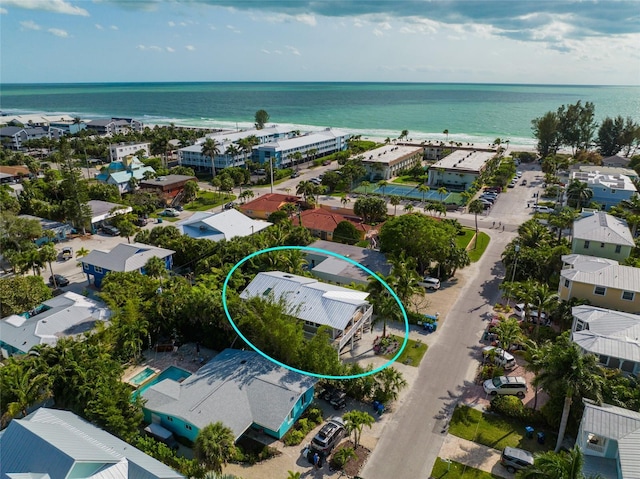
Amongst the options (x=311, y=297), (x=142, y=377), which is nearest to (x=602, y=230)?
(x=311, y=297)

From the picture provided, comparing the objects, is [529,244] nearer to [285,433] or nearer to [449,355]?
[449,355]

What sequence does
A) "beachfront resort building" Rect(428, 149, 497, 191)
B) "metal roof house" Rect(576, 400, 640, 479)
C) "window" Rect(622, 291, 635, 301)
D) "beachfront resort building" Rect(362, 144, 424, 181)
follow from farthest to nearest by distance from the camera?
"beachfront resort building" Rect(362, 144, 424, 181) → "beachfront resort building" Rect(428, 149, 497, 191) → "window" Rect(622, 291, 635, 301) → "metal roof house" Rect(576, 400, 640, 479)

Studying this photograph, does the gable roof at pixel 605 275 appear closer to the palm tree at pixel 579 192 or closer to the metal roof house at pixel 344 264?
the metal roof house at pixel 344 264

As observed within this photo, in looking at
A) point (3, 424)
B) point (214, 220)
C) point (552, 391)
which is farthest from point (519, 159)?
point (3, 424)

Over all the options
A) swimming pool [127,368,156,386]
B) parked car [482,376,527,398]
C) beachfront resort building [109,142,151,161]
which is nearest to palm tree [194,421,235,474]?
swimming pool [127,368,156,386]

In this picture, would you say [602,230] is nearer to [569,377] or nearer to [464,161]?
[569,377]

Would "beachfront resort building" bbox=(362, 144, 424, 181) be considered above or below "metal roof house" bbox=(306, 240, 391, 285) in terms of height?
above

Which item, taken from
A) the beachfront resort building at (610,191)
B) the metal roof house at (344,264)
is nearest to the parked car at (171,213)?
the metal roof house at (344,264)

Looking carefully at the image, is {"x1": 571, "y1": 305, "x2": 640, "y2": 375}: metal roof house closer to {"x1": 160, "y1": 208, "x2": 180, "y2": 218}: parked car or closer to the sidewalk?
the sidewalk
